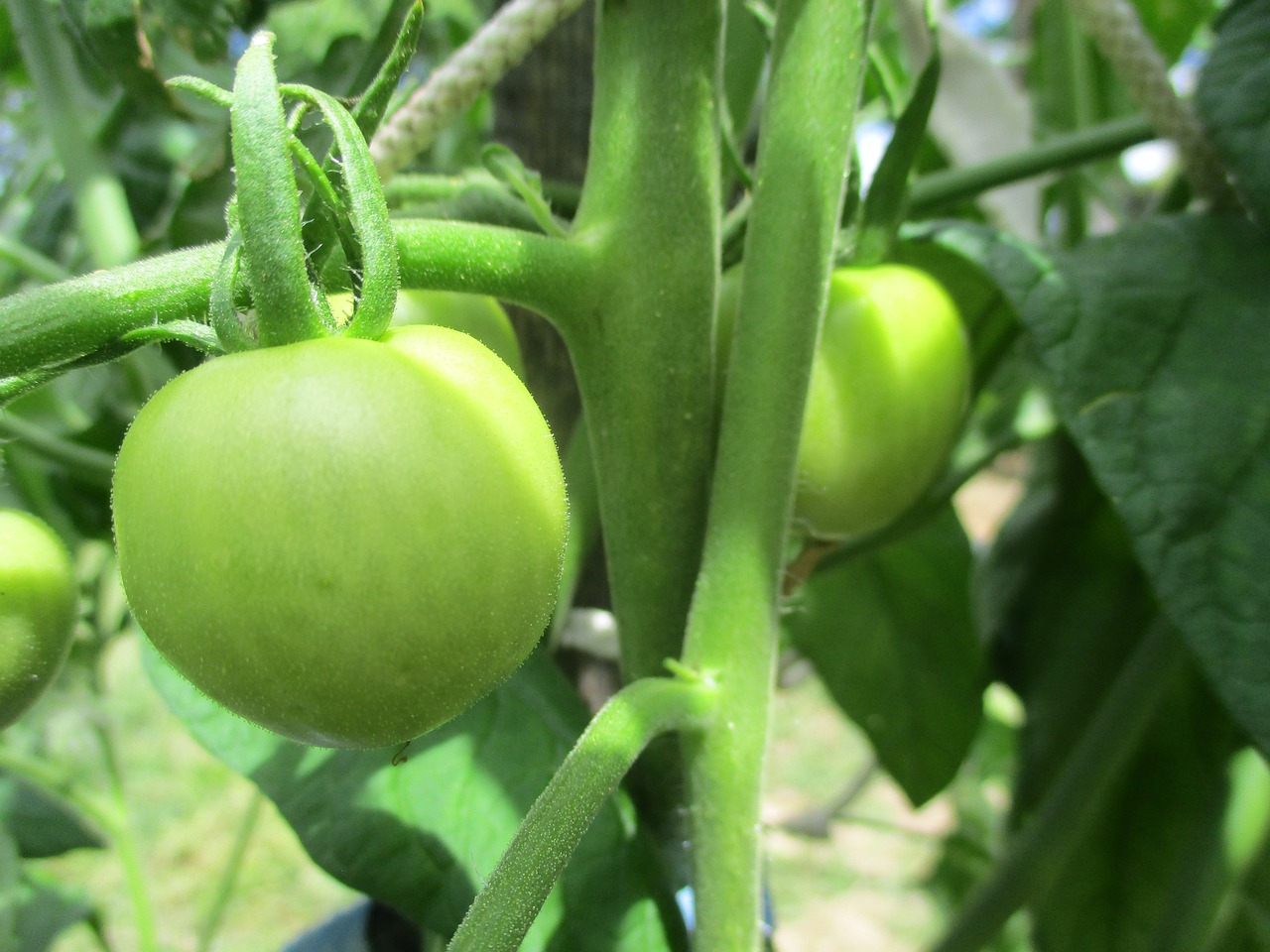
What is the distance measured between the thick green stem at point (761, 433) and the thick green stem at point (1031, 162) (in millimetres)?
205

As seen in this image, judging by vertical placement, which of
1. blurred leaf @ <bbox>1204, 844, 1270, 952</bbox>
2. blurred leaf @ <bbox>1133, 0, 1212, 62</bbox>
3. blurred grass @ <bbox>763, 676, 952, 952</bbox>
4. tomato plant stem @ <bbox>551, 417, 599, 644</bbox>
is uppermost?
blurred leaf @ <bbox>1133, 0, 1212, 62</bbox>

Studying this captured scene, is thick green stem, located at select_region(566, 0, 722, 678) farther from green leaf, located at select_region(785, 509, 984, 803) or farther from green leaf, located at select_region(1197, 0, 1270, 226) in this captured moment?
green leaf, located at select_region(785, 509, 984, 803)

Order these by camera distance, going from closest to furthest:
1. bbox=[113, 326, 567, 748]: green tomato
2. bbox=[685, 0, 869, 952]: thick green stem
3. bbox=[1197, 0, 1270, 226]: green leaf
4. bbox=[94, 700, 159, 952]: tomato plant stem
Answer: bbox=[113, 326, 567, 748]: green tomato, bbox=[685, 0, 869, 952]: thick green stem, bbox=[1197, 0, 1270, 226]: green leaf, bbox=[94, 700, 159, 952]: tomato plant stem

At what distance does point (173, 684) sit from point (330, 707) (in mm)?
291

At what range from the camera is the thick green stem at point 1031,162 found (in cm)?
61

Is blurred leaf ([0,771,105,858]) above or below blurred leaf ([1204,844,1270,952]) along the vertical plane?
above

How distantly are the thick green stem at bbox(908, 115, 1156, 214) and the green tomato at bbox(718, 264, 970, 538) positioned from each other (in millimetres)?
147

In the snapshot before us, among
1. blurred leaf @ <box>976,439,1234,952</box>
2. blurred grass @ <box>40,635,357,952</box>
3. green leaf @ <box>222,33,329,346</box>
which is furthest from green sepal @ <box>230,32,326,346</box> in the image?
blurred grass @ <box>40,635,357,952</box>

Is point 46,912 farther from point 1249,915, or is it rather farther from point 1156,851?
point 1249,915

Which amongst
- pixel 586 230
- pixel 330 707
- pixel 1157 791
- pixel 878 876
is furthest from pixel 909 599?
pixel 878 876

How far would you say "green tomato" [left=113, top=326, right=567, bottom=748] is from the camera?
27cm

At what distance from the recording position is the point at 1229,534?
1.46 feet

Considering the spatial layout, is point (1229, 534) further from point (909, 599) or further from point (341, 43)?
point (341, 43)

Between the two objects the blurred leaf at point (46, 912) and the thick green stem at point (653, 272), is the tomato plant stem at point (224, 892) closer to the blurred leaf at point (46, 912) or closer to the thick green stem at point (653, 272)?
the blurred leaf at point (46, 912)
